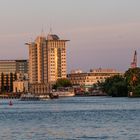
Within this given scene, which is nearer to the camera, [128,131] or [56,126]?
[128,131]

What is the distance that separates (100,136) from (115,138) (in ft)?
7.23

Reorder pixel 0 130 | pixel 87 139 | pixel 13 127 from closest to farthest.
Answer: pixel 87 139, pixel 0 130, pixel 13 127

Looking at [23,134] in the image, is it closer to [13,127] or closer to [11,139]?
[11,139]

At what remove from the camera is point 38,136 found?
191 ft

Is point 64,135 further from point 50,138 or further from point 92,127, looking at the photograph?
point 92,127

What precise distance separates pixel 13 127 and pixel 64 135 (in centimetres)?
1214

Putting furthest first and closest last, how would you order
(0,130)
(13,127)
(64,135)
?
(13,127) < (0,130) < (64,135)

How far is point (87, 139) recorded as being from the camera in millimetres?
55375

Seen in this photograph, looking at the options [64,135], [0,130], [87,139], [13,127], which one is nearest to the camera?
[87,139]

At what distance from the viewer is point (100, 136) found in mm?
57812

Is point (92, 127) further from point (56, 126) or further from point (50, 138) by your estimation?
point (50, 138)

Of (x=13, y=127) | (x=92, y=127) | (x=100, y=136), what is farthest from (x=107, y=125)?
(x=100, y=136)

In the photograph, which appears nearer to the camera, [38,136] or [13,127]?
[38,136]

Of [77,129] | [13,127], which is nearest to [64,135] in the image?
[77,129]
